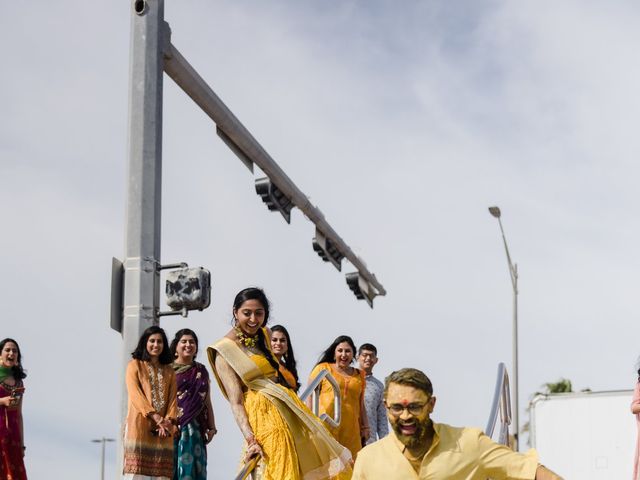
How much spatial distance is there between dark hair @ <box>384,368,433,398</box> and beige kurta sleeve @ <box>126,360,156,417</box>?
4976 millimetres

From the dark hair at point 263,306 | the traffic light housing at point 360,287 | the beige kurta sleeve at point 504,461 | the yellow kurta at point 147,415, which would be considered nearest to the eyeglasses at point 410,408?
the beige kurta sleeve at point 504,461

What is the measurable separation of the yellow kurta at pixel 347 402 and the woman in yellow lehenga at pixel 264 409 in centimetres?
314

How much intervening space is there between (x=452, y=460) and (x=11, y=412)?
25.1 ft

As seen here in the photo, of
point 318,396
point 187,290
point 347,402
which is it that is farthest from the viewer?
point 347,402

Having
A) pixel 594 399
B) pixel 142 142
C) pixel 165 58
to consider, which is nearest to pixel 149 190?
pixel 142 142

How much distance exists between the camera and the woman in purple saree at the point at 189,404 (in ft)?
39.5

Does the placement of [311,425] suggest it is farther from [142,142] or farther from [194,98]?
[194,98]

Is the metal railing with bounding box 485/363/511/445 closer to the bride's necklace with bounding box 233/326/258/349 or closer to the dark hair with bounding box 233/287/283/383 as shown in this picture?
the dark hair with bounding box 233/287/283/383

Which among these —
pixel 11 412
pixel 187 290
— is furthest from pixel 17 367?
pixel 187 290

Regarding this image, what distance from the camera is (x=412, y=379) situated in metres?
5.94

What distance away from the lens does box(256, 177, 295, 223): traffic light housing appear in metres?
14.9

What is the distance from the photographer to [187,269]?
1100cm

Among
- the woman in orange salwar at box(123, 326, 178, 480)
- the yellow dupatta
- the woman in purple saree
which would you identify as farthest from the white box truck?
the yellow dupatta

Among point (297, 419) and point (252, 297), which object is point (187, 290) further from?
point (297, 419)
